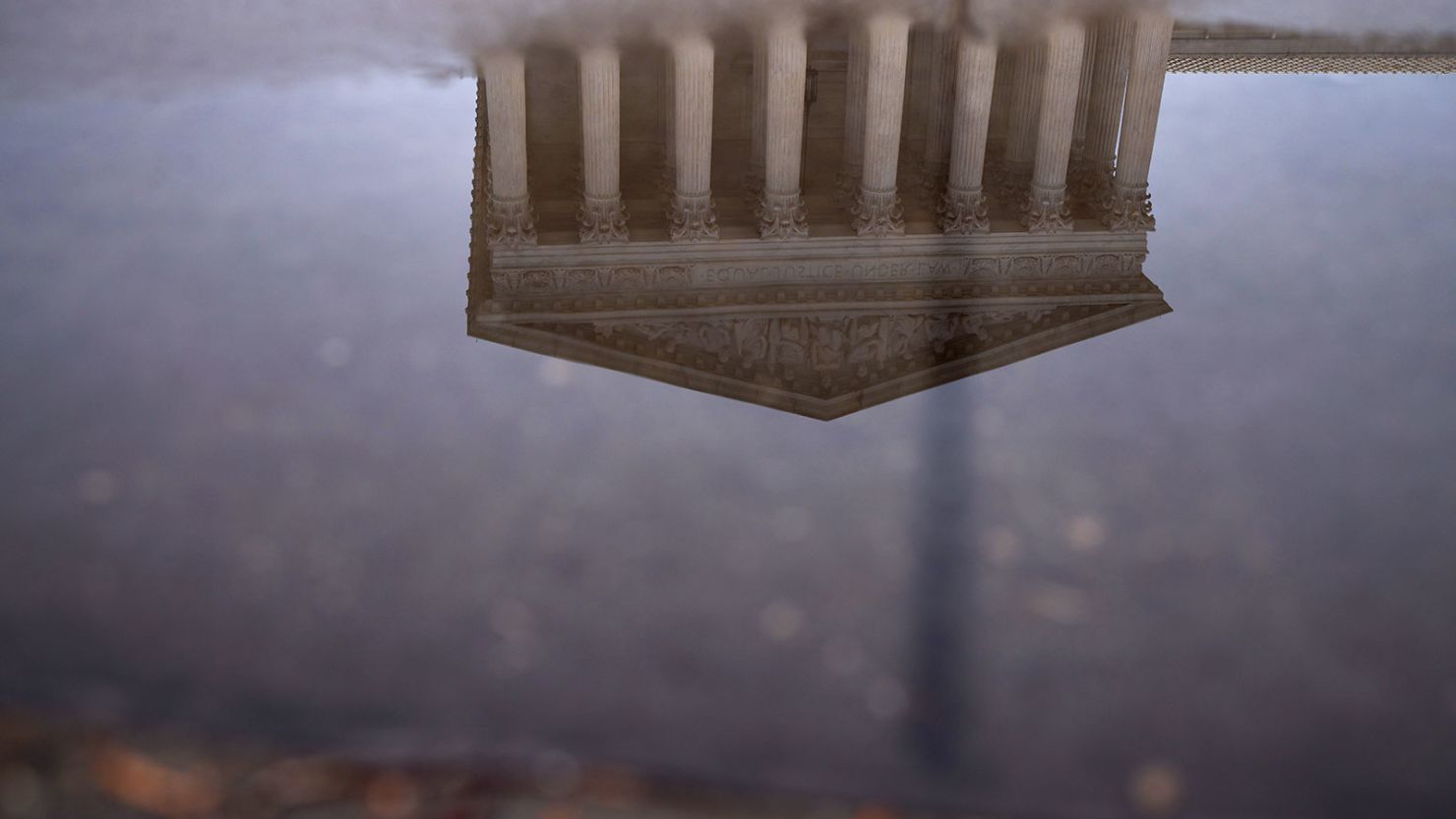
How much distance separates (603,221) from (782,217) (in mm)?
1769

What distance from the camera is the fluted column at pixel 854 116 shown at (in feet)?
51.7

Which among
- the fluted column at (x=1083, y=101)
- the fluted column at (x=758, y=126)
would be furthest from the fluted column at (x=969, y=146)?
the fluted column at (x=758, y=126)

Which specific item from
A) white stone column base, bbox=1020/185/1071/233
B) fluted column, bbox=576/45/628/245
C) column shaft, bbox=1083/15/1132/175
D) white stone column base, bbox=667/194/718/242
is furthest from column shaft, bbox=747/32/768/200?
column shaft, bbox=1083/15/1132/175

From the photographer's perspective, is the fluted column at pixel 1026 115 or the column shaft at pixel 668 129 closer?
the column shaft at pixel 668 129

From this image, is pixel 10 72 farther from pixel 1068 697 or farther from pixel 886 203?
pixel 1068 697

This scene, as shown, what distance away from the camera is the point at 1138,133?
15602mm

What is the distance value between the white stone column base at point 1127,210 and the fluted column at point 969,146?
123 cm

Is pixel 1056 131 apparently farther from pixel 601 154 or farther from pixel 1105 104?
pixel 601 154

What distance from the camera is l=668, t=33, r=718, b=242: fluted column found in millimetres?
14513

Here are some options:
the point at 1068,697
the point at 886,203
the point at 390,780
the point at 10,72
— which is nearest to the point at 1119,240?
the point at 886,203

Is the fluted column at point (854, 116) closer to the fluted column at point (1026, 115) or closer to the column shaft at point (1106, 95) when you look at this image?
the fluted column at point (1026, 115)

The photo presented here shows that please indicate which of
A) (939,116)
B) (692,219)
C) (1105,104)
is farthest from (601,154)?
(1105,104)

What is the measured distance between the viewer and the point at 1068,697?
25.3 feet

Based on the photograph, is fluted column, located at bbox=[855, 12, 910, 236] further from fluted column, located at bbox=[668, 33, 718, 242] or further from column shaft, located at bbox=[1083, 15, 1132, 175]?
column shaft, located at bbox=[1083, 15, 1132, 175]
